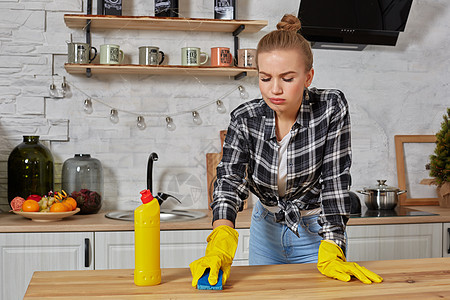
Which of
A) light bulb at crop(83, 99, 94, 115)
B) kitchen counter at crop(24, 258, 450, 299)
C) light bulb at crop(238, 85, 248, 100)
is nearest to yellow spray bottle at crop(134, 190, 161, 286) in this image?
kitchen counter at crop(24, 258, 450, 299)

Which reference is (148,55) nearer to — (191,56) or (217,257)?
(191,56)

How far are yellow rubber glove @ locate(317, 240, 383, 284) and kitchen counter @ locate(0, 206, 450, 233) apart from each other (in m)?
1.15

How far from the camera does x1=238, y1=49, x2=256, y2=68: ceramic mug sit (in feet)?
9.76

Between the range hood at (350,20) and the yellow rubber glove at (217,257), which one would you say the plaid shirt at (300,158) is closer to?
the yellow rubber glove at (217,257)

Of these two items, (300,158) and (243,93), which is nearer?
(300,158)

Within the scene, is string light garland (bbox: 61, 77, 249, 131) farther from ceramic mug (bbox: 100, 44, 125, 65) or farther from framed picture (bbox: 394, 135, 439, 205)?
framed picture (bbox: 394, 135, 439, 205)

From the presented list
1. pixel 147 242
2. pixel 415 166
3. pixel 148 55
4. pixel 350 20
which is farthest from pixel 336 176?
pixel 415 166

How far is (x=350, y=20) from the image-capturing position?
307cm

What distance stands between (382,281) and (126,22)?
2.05 meters

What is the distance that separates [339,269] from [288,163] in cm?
43

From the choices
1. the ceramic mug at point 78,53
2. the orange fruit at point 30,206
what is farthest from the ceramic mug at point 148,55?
the orange fruit at point 30,206

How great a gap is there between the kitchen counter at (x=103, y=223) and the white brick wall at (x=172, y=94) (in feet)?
1.21

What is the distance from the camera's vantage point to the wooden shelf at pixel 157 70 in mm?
2805

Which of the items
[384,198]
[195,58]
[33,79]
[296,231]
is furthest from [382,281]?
[33,79]
